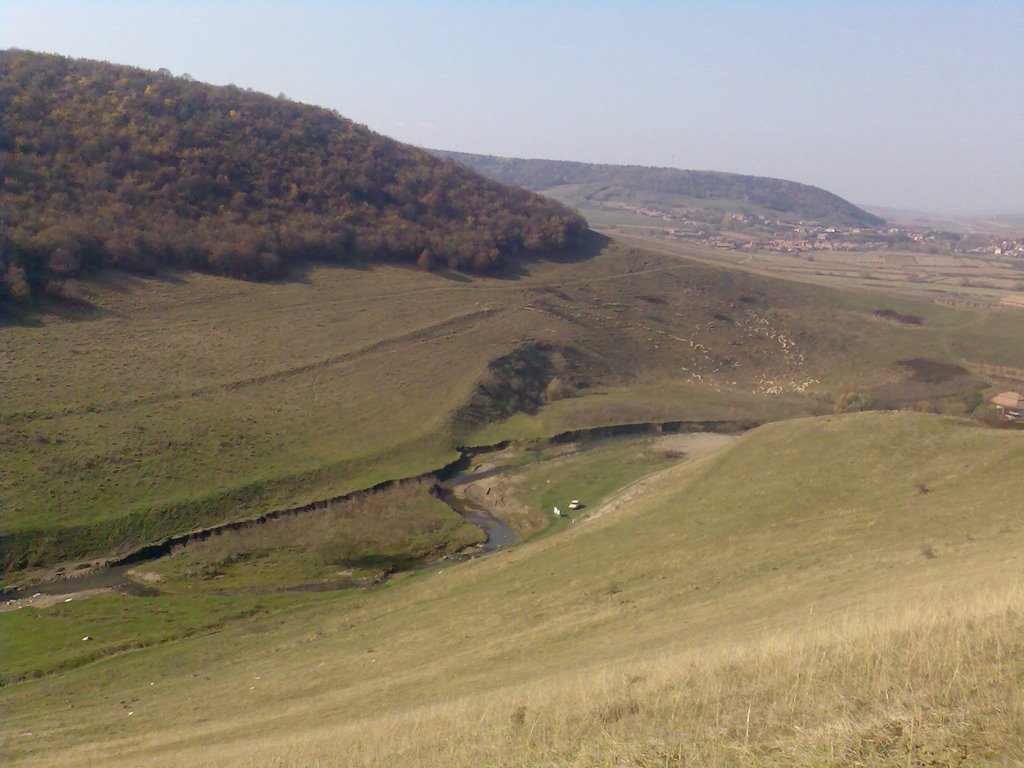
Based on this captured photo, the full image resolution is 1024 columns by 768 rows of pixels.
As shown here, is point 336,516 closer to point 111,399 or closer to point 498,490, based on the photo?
point 498,490

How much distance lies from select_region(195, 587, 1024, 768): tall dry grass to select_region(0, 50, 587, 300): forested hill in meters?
56.7

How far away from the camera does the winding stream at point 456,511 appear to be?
104 feet

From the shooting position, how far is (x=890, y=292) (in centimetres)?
9856

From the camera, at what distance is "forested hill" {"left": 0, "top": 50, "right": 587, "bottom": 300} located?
210ft

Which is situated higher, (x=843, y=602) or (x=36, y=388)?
(x=843, y=602)

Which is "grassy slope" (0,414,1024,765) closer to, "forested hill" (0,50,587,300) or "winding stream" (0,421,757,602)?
"winding stream" (0,421,757,602)

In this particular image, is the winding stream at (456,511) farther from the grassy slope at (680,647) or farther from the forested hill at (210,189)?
the forested hill at (210,189)

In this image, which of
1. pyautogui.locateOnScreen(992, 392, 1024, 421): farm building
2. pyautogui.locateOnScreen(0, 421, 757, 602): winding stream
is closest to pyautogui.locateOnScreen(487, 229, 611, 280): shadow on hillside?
pyautogui.locateOnScreen(0, 421, 757, 602): winding stream

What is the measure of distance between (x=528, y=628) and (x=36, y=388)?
1518 inches

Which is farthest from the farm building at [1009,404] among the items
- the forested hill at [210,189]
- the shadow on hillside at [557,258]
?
the forested hill at [210,189]

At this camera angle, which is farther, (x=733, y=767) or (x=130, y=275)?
(x=130, y=275)

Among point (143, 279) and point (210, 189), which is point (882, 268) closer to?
point (210, 189)

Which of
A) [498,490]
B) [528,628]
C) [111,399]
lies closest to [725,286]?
[498,490]

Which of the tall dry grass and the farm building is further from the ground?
the tall dry grass
